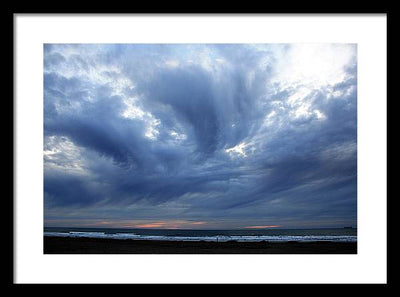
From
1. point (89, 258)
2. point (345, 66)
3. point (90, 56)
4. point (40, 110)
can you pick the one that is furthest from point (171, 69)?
point (89, 258)

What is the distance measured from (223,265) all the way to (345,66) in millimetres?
3100

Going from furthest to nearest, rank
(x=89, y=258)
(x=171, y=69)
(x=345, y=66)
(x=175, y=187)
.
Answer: (x=175, y=187), (x=171, y=69), (x=345, y=66), (x=89, y=258)

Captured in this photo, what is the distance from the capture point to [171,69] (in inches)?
190

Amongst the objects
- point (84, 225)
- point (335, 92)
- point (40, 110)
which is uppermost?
point (335, 92)

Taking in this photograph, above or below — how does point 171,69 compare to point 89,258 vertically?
above

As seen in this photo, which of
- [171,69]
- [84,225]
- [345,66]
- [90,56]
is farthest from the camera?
[84,225]

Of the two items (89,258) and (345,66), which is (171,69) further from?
(89,258)

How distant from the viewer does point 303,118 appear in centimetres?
505

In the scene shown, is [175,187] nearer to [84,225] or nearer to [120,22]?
[84,225]
